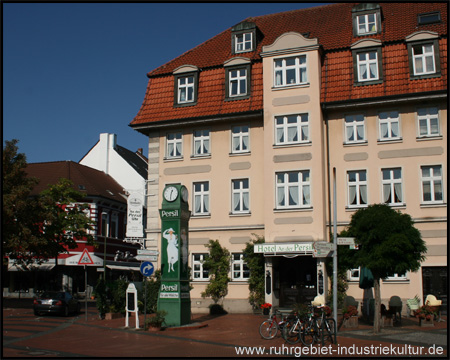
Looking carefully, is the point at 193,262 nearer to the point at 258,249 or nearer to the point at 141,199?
the point at 258,249

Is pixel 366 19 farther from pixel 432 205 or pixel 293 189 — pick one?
pixel 432 205

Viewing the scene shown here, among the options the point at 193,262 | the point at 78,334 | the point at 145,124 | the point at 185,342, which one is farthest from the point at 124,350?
the point at 145,124

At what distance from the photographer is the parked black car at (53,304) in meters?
26.4

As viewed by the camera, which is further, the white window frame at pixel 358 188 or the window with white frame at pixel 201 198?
the window with white frame at pixel 201 198

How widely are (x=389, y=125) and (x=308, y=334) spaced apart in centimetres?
1423

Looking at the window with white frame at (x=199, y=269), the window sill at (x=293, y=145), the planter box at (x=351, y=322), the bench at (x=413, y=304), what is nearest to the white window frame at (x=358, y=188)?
the window sill at (x=293, y=145)

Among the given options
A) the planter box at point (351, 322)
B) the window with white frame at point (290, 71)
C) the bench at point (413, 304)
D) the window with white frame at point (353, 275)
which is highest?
the window with white frame at point (290, 71)

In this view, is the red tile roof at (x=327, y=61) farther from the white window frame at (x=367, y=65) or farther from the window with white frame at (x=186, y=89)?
the window with white frame at (x=186, y=89)

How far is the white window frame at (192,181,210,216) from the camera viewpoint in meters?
29.0

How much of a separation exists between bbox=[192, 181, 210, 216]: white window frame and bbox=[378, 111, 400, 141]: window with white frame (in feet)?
30.0

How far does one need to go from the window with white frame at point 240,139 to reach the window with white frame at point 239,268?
5.34 meters

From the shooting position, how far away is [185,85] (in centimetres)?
3039

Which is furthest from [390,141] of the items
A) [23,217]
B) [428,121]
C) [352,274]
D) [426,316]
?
[23,217]

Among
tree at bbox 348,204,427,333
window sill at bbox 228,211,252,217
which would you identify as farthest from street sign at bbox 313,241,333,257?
window sill at bbox 228,211,252,217
